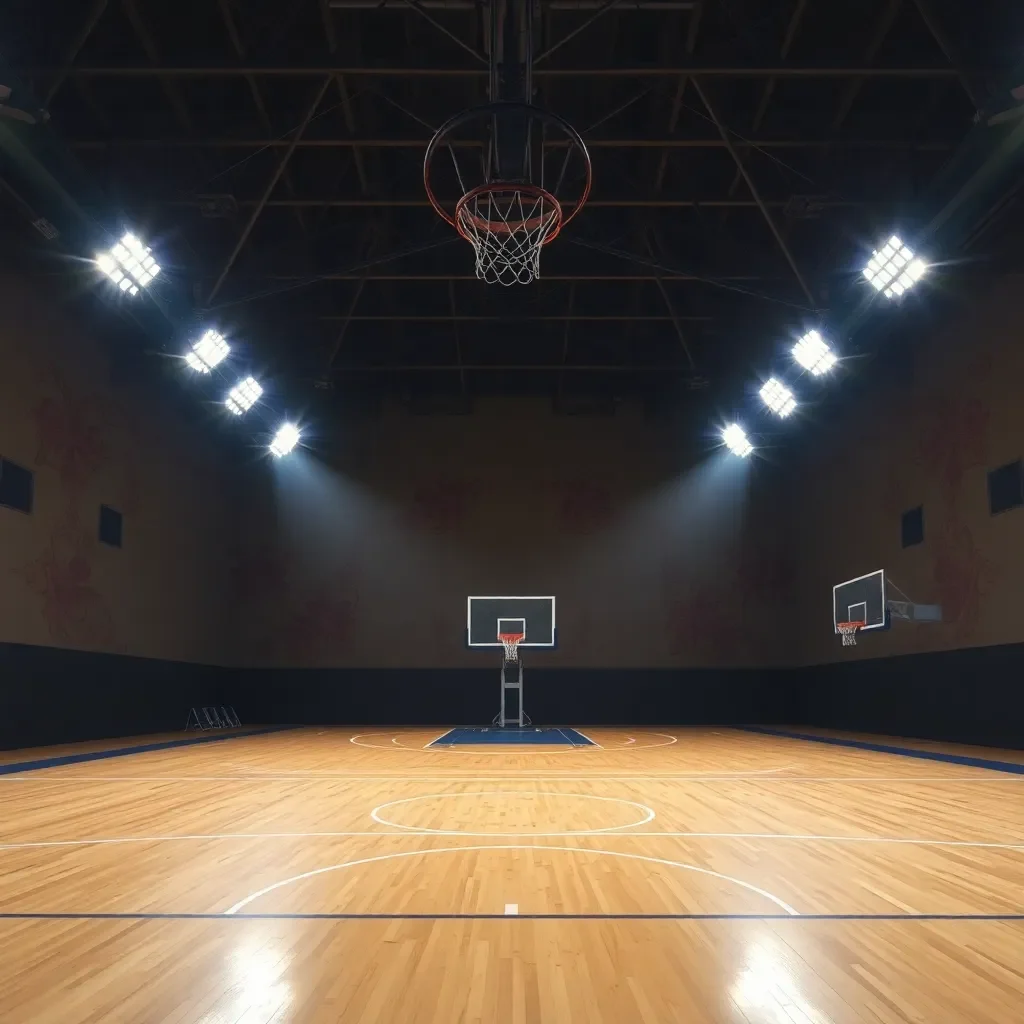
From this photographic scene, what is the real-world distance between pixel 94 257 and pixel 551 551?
1080 cm

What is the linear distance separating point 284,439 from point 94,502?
18.3 ft

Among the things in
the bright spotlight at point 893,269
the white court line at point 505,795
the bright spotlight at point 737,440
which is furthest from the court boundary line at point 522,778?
the bright spotlight at point 737,440

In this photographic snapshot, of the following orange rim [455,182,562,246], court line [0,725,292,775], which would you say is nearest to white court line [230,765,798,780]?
court line [0,725,292,775]

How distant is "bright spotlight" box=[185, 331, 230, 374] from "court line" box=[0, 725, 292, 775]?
5.44 metres

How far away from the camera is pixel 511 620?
18562 millimetres

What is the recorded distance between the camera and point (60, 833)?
18.8 feet

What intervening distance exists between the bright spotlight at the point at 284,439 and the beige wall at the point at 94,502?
1311mm

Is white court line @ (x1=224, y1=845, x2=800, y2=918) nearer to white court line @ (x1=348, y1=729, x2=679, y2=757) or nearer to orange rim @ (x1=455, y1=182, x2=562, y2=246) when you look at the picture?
orange rim @ (x1=455, y1=182, x2=562, y2=246)

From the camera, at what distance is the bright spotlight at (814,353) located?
534 inches

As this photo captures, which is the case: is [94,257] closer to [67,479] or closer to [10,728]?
[67,479]

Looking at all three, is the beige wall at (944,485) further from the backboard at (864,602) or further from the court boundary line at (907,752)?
the court boundary line at (907,752)

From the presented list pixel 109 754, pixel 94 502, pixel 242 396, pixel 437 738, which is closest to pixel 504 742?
pixel 437 738

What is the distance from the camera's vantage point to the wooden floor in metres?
2.75

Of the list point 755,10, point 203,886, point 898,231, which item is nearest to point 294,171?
point 755,10
